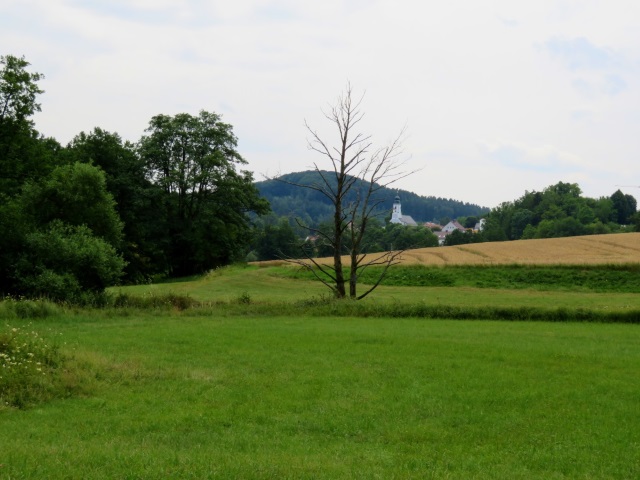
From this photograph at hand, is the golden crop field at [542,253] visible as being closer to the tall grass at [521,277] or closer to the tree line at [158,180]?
the tall grass at [521,277]

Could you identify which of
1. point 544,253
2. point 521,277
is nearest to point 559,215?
point 544,253

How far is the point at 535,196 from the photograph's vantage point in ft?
536

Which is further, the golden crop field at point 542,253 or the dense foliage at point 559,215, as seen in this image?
the dense foliage at point 559,215

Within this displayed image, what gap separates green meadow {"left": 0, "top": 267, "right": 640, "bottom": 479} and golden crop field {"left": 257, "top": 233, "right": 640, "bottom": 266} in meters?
27.3

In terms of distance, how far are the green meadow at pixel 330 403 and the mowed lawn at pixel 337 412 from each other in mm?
42

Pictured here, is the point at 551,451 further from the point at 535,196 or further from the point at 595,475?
the point at 535,196

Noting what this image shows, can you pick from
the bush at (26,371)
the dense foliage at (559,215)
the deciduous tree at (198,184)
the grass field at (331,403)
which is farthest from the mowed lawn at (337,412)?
the dense foliage at (559,215)

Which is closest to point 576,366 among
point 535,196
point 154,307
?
point 154,307

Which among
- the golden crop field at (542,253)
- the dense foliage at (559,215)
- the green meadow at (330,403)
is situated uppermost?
the dense foliage at (559,215)

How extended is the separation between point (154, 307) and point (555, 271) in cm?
3218

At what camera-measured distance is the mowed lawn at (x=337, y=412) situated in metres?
8.17

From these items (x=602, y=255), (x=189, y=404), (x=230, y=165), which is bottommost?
(x=189, y=404)

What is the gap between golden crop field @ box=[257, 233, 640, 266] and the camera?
51.4 metres

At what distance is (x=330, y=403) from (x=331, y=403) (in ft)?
0.07
